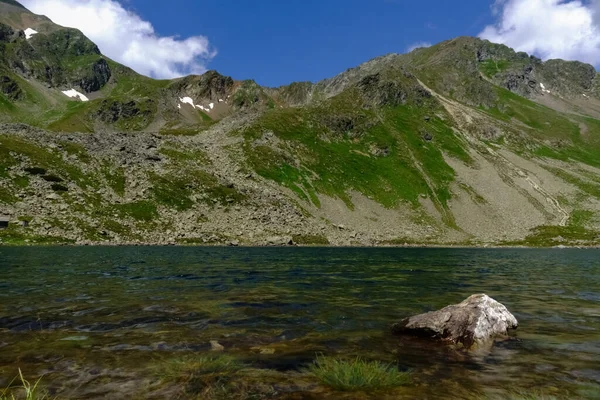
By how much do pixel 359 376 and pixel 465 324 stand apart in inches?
258

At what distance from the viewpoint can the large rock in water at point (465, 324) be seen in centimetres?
1357

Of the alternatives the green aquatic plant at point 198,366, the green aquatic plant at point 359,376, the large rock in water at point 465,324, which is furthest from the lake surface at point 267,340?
the large rock in water at point 465,324

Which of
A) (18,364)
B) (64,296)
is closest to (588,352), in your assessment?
(18,364)

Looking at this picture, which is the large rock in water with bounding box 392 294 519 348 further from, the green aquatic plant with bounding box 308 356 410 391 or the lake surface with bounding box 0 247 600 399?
the green aquatic plant with bounding box 308 356 410 391

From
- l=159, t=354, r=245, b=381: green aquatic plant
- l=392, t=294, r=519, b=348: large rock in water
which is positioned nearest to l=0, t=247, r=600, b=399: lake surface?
Answer: l=159, t=354, r=245, b=381: green aquatic plant

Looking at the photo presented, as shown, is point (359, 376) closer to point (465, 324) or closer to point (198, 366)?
point (198, 366)

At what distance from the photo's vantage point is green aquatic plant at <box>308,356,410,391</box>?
8.96 m

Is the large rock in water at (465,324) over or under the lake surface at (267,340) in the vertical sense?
over

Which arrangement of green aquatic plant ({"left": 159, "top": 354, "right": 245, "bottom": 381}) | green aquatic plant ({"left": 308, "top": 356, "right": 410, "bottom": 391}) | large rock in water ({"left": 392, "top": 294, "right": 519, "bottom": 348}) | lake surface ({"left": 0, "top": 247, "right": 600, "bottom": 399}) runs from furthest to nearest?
large rock in water ({"left": 392, "top": 294, "right": 519, "bottom": 348}) < green aquatic plant ({"left": 159, "top": 354, "right": 245, "bottom": 381}) < lake surface ({"left": 0, "top": 247, "right": 600, "bottom": 399}) < green aquatic plant ({"left": 308, "top": 356, "right": 410, "bottom": 391})

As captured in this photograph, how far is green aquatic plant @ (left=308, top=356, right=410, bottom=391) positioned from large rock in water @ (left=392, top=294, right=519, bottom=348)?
14.6 ft

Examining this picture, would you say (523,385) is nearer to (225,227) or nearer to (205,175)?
(225,227)

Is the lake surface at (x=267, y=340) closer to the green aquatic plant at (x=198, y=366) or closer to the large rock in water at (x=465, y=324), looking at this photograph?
the green aquatic plant at (x=198, y=366)

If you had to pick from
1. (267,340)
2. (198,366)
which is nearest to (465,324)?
(267,340)

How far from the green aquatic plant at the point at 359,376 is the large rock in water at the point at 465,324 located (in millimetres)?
4456
